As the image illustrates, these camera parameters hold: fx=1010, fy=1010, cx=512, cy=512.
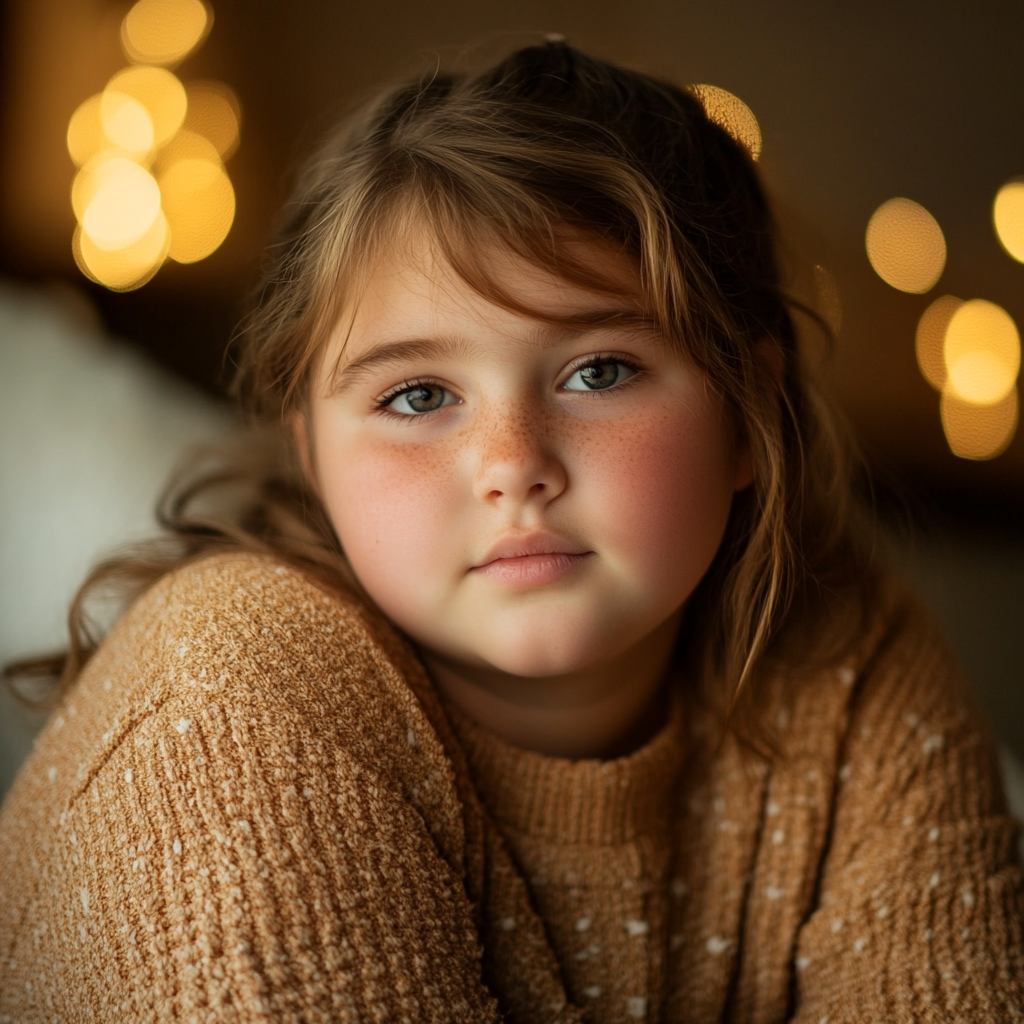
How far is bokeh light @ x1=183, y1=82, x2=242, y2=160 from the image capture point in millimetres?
1868

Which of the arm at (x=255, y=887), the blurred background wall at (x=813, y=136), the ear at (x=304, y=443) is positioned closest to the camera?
the arm at (x=255, y=887)

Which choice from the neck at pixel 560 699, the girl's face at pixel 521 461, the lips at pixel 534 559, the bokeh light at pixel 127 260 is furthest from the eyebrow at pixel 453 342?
the bokeh light at pixel 127 260

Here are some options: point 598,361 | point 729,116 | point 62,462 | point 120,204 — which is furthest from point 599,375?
point 120,204

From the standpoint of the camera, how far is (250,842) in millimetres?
598

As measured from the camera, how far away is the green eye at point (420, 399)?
76 centimetres

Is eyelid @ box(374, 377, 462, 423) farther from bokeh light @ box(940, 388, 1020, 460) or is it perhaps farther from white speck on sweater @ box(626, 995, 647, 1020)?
bokeh light @ box(940, 388, 1020, 460)

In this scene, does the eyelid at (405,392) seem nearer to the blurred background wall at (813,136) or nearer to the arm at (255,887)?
the arm at (255,887)

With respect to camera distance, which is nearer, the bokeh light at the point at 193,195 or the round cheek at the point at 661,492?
the round cheek at the point at 661,492

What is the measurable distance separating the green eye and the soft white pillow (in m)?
0.47

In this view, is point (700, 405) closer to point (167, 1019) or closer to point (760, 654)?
point (760, 654)

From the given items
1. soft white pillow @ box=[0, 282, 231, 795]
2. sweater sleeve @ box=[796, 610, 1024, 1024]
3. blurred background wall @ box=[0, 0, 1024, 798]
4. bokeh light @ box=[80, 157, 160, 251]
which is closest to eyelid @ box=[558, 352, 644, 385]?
sweater sleeve @ box=[796, 610, 1024, 1024]

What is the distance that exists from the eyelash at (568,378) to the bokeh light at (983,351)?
4.56 feet

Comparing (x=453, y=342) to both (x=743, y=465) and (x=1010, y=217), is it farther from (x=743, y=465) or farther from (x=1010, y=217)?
(x=1010, y=217)

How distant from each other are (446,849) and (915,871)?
401 millimetres
